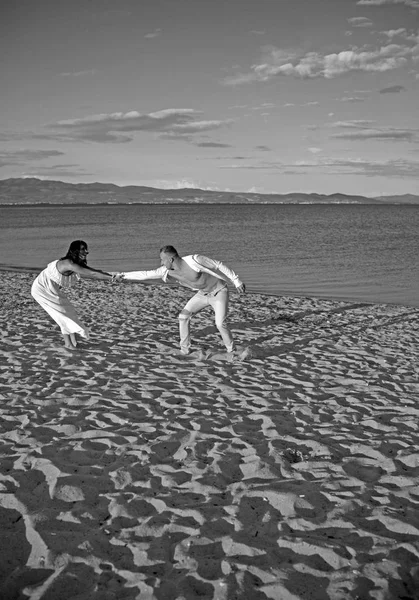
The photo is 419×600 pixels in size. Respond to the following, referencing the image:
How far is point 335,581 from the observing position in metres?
3.26

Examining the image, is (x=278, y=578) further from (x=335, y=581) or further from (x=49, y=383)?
(x=49, y=383)

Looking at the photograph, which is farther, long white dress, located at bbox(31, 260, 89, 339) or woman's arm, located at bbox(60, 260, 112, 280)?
long white dress, located at bbox(31, 260, 89, 339)

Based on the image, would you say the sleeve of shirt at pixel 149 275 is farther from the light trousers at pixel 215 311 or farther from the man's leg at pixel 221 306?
the man's leg at pixel 221 306

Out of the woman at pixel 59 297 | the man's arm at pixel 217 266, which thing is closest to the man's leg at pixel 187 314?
the man's arm at pixel 217 266

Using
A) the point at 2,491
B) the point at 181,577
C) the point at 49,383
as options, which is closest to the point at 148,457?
the point at 2,491

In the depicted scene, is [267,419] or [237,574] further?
[267,419]

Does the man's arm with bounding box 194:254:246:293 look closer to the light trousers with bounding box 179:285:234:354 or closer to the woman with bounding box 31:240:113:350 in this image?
the light trousers with bounding box 179:285:234:354

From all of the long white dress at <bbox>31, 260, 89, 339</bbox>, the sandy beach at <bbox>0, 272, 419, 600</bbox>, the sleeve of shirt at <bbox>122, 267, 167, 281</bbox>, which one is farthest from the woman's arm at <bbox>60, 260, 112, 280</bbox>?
the sandy beach at <bbox>0, 272, 419, 600</bbox>

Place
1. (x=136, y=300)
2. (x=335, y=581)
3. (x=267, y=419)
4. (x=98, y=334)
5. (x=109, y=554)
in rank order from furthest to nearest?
(x=136, y=300)
(x=98, y=334)
(x=267, y=419)
(x=109, y=554)
(x=335, y=581)

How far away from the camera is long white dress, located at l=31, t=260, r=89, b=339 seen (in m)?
8.27

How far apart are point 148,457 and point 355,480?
1.79 m

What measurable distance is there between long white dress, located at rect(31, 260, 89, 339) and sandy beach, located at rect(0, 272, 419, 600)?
0.38 metres

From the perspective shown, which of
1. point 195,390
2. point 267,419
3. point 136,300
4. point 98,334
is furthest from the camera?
point 136,300

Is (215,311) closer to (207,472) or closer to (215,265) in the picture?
(215,265)
